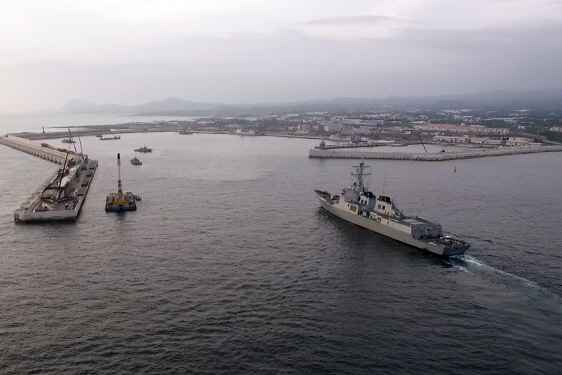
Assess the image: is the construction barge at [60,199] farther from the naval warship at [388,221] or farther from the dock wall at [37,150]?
the naval warship at [388,221]

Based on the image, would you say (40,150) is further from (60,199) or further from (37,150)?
(60,199)

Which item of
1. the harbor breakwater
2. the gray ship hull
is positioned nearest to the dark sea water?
the gray ship hull

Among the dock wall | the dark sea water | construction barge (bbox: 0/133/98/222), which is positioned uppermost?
the dock wall

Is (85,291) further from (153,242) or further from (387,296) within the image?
(387,296)

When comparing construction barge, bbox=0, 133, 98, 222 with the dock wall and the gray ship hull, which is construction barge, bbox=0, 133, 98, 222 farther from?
the gray ship hull

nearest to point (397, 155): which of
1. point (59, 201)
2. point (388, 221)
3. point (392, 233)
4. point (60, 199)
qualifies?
point (388, 221)

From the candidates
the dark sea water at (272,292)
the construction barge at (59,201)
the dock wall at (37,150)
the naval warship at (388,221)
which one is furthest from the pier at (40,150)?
the naval warship at (388,221)

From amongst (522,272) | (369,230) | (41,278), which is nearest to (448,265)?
(522,272)
